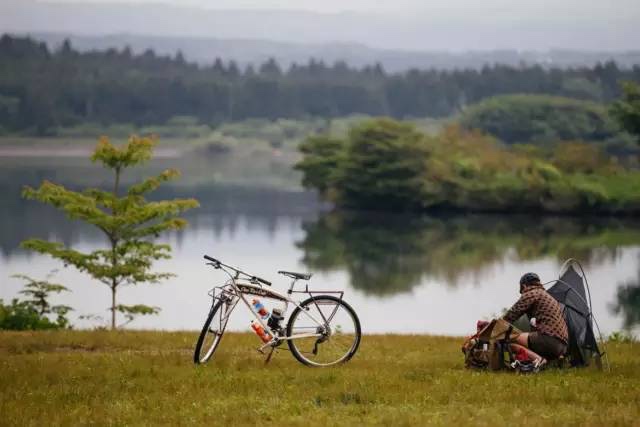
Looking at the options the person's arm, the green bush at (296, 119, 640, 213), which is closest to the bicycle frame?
the person's arm

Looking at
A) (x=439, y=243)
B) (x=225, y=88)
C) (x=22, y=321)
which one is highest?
(x=225, y=88)

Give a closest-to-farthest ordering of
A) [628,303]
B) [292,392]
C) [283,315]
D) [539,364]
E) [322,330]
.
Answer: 1. [292,392]
2. [539,364]
3. [322,330]
4. [283,315]
5. [628,303]

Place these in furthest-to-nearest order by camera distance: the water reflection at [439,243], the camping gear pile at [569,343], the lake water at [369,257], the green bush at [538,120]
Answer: the green bush at [538,120]
the water reflection at [439,243]
the lake water at [369,257]
the camping gear pile at [569,343]

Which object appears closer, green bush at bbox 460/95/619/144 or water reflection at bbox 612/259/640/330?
water reflection at bbox 612/259/640/330

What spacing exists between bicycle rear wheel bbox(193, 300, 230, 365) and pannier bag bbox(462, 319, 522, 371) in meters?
2.66

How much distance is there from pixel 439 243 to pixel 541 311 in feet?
147

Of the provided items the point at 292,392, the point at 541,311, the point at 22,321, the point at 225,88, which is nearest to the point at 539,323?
the point at 541,311

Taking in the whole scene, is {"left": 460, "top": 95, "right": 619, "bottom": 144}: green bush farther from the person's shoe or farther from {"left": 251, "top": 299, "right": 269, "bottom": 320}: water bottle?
{"left": 251, "top": 299, "right": 269, "bottom": 320}: water bottle

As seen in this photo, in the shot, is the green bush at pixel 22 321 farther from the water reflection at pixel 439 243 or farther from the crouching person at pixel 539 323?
the water reflection at pixel 439 243

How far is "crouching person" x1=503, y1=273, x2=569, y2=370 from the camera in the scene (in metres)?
13.2

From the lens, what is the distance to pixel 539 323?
13234mm

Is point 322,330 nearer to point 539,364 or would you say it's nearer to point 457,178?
point 539,364

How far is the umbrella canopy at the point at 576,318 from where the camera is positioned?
13.6 meters

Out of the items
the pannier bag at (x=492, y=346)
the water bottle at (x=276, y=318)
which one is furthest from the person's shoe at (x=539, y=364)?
the water bottle at (x=276, y=318)
